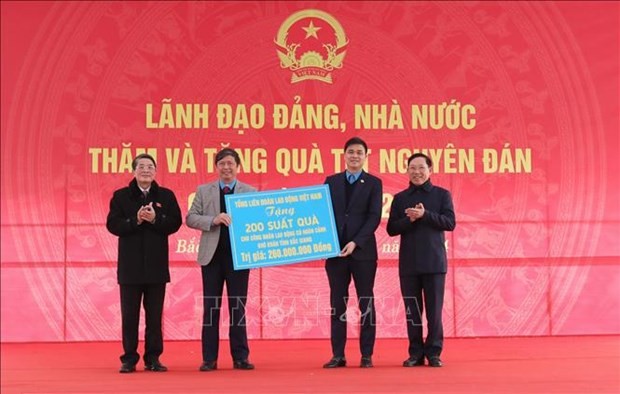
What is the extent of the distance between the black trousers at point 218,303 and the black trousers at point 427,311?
837 millimetres

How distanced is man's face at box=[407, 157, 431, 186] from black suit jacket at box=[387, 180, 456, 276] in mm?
33

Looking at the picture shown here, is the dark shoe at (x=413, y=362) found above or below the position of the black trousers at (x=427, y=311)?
below

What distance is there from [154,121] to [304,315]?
168cm

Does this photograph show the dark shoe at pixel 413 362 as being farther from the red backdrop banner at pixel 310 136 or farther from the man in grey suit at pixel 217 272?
the red backdrop banner at pixel 310 136

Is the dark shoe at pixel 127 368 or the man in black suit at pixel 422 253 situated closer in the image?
the dark shoe at pixel 127 368

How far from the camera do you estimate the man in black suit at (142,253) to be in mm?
3918

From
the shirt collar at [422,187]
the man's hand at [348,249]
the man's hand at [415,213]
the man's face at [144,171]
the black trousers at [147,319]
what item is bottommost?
the black trousers at [147,319]

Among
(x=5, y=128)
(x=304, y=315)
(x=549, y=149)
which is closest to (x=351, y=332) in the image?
(x=304, y=315)

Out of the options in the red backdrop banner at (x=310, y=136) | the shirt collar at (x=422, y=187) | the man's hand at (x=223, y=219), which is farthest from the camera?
the red backdrop banner at (x=310, y=136)

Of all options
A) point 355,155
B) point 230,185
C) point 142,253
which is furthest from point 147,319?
point 355,155

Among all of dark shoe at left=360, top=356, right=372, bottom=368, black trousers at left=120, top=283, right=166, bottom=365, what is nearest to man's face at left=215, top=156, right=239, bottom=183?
black trousers at left=120, top=283, right=166, bottom=365

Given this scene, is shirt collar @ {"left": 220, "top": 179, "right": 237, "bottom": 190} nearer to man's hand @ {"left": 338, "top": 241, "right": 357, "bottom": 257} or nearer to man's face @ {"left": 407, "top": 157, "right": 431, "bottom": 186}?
man's hand @ {"left": 338, "top": 241, "right": 357, "bottom": 257}

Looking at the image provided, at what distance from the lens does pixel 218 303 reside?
394cm

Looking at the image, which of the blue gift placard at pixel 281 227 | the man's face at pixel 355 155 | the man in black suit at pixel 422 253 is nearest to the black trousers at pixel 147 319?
the blue gift placard at pixel 281 227
